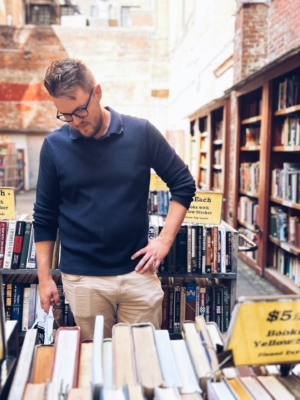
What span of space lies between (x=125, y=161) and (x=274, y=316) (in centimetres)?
84

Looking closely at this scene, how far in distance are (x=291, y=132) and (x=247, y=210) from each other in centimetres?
150

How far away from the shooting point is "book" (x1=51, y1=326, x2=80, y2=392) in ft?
2.96

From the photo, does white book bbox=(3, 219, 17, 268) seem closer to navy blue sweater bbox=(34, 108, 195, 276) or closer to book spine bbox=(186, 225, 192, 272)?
navy blue sweater bbox=(34, 108, 195, 276)

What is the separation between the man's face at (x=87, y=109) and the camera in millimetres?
1372

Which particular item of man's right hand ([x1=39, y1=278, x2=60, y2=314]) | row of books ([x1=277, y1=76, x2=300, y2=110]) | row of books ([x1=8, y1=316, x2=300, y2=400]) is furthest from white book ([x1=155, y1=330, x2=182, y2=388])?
row of books ([x1=277, y1=76, x2=300, y2=110])

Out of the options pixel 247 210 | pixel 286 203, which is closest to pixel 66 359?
pixel 286 203

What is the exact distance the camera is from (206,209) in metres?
2.46

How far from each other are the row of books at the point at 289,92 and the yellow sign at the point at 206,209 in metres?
2.30

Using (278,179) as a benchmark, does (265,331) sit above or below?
below

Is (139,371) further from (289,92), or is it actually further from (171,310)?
(289,92)

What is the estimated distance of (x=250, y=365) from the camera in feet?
2.91

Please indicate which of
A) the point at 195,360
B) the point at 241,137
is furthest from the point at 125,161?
the point at 241,137

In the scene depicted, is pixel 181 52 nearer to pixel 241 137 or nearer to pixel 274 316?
pixel 241 137

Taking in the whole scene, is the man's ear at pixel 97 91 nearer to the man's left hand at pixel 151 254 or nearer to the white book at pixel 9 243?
the man's left hand at pixel 151 254
